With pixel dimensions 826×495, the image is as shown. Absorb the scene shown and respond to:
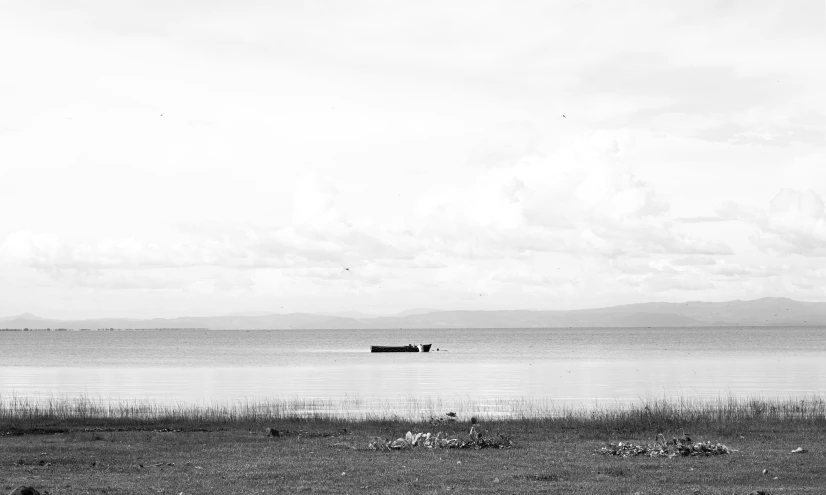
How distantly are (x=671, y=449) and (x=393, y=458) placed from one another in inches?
311

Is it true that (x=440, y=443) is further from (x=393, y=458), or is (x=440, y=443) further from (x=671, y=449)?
(x=671, y=449)

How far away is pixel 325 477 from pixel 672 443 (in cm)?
1076

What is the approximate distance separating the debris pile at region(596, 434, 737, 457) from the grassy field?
1.62 ft

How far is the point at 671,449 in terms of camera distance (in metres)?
24.6

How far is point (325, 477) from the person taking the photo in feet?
69.1

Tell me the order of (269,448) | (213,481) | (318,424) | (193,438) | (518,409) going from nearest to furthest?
(213,481)
(269,448)
(193,438)
(318,424)
(518,409)

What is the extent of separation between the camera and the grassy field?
19812mm

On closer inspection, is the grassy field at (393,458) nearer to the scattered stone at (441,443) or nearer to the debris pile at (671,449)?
the scattered stone at (441,443)

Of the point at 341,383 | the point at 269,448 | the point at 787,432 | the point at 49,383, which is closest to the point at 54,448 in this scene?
the point at 269,448

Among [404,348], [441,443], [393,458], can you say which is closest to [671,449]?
[441,443]

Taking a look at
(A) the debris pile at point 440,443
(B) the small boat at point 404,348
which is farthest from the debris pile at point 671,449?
(B) the small boat at point 404,348

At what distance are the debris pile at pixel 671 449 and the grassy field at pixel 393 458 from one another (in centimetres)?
49

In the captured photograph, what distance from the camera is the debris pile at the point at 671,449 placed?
24316mm

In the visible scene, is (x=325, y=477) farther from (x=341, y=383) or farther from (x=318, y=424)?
(x=341, y=383)
